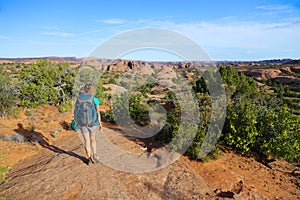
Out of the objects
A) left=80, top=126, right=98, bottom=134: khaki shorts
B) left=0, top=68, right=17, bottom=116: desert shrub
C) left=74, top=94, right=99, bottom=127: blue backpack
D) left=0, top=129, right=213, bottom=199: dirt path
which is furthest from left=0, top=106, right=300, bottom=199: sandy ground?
left=0, top=68, right=17, bottom=116: desert shrub

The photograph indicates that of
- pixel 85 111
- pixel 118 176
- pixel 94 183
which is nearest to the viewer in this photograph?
pixel 94 183

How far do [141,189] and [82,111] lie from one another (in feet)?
6.36

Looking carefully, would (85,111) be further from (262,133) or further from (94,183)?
(262,133)

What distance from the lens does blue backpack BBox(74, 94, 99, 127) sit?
4883 mm

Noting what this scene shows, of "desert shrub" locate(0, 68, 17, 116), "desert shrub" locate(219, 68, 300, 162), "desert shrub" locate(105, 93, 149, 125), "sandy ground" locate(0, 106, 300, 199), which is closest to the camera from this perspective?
"sandy ground" locate(0, 106, 300, 199)

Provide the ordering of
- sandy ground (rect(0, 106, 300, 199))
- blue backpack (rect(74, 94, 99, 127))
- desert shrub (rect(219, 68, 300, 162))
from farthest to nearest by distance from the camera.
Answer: desert shrub (rect(219, 68, 300, 162)) → blue backpack (rect(74, 94, 99, 127)) → sandy ground (rect(0, 106, 300, 199))

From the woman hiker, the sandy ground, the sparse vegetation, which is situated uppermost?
the woman hiker

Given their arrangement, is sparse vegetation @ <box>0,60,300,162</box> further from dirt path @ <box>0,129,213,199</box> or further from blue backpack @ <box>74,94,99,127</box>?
blue backpack @ <box>74,94,99,127</box>

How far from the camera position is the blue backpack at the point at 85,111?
488 cm

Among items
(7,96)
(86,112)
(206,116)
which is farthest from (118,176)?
(7,96)

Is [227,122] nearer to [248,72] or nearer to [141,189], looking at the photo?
[141,189]

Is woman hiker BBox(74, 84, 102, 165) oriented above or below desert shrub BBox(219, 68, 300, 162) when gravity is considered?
above

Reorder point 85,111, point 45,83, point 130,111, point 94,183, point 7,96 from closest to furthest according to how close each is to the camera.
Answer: point 94,183
point 85,111
point 7,96
point 130,111
point 45,83

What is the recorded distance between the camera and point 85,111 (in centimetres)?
487
